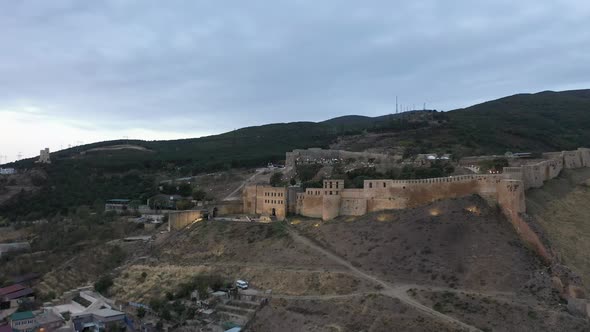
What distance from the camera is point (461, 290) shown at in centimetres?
3522

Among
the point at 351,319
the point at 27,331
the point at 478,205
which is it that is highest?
the point at 478,205

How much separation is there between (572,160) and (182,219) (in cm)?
4193

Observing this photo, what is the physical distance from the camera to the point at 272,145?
13412 cm

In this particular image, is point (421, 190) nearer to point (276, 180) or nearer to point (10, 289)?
point (276, 180)

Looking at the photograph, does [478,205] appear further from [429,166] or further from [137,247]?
[137,247]

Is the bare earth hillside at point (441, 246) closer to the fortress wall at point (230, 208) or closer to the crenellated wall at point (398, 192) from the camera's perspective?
the crenellated wall at point (398, 192)

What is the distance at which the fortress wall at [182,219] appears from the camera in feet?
200

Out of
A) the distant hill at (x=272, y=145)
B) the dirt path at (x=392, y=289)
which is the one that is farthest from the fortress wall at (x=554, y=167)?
the dirt path at (x=392, y=289)

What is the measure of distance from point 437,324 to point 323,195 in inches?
894

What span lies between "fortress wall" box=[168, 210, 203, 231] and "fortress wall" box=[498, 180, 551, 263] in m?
32.6

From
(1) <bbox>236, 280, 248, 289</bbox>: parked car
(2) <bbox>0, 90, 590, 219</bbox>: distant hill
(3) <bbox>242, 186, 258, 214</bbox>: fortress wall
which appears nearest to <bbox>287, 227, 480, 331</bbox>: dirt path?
(1) <bbox>236, 280, 248, 289</bbox>: parked car

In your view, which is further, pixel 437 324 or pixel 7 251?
pixel 7 251

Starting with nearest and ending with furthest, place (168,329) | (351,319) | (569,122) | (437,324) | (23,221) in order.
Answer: (437,324) < (351,319) < (168,329) < (23,221) < (569,122)

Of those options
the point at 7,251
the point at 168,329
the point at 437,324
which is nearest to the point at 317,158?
the point at 7,251
